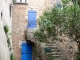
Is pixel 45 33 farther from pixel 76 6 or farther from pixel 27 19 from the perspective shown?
pixel 27 19

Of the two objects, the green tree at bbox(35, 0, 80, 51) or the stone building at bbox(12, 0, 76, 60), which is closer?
the green tree at bbox(35, 0, 80, 51)

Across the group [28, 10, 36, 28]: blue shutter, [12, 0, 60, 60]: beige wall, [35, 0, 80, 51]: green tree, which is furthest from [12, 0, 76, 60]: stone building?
[35, 0, 80, 51]: green tree

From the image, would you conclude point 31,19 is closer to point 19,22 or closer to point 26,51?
point 19,22

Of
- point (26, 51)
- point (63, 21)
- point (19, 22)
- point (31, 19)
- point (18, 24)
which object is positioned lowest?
point (26, 51)

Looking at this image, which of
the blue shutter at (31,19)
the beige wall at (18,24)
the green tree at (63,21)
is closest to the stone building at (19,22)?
the beige wall at (18,24)

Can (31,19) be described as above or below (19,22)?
above

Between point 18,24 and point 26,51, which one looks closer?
point 26,51

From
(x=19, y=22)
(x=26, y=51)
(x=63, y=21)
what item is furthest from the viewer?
(x=19, y=22)

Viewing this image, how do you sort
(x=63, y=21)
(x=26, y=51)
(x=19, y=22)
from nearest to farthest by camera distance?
(x=63, y=21), (x=26, y=51), (x=19, y=22)

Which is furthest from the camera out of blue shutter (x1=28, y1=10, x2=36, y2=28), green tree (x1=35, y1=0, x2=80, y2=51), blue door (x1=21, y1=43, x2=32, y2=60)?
blue shutter (x1=28, y1=10, x2=36, y2=28)

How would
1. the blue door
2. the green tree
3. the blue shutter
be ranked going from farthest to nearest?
the blue shutter, the blue door, the green tree

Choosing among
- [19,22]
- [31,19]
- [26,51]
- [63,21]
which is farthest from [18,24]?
[63,21]

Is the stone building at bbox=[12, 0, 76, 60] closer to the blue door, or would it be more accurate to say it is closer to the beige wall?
the beige wall

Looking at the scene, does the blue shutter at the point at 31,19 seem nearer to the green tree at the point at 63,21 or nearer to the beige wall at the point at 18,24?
the beige wall at the point at 18,24
